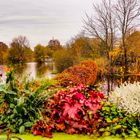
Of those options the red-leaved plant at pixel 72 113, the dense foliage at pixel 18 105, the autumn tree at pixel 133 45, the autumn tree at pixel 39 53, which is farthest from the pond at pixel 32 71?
the autumn tree at pixel 133 45

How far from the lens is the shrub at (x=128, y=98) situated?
189 inches

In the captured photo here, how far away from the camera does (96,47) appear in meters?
23.7

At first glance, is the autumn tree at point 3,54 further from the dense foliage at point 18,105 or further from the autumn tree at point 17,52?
the dense foliage at point 18,105

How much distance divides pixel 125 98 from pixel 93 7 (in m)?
18.8

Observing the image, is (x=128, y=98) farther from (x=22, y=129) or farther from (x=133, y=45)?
(x=133, y=45)

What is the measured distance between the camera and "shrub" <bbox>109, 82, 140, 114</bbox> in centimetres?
480

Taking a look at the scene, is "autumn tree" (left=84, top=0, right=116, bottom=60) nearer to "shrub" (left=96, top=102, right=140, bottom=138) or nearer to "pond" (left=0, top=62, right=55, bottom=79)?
"pond" (left=0, top=62, right=55, bottom=79)

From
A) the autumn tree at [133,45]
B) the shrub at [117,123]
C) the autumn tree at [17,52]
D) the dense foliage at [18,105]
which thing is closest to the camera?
the shrub at [117,123]

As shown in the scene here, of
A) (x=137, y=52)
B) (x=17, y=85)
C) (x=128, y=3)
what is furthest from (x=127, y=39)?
(x=17, y=85)

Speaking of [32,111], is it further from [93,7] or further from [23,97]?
[93,7]

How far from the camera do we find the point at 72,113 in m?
4.82

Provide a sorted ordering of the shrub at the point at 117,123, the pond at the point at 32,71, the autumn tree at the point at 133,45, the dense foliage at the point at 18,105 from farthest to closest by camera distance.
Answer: the autumn tree at the point at 133,45 < the pond at the point at 32,71 < the dense foliage at the point at 18,105 < the shrub at the point at 117,123

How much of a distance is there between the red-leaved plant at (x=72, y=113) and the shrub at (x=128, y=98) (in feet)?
0.96

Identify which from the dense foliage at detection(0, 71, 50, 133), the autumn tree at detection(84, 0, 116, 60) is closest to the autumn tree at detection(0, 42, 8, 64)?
the autumn tree at detection(84, 0, 116, 60)
